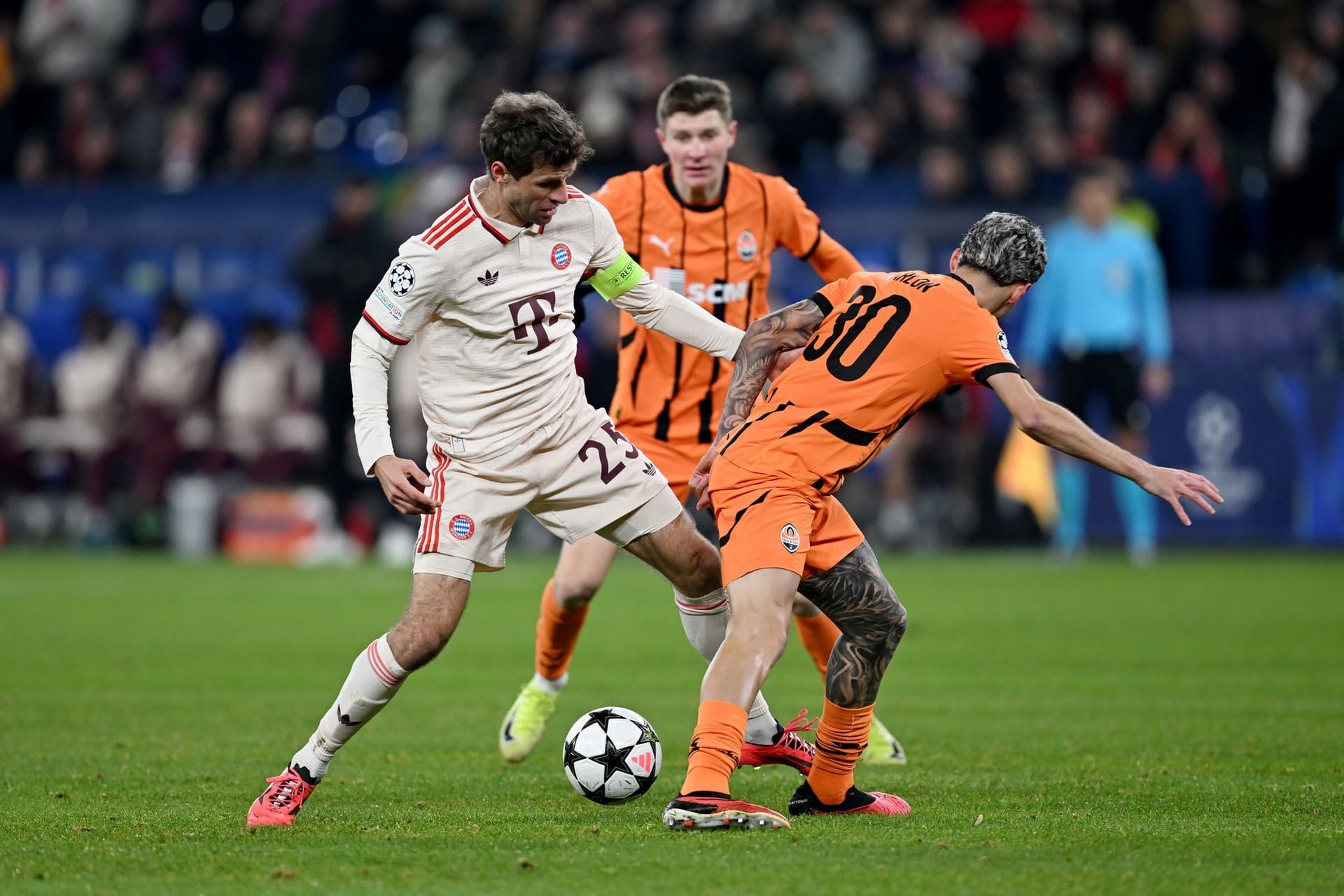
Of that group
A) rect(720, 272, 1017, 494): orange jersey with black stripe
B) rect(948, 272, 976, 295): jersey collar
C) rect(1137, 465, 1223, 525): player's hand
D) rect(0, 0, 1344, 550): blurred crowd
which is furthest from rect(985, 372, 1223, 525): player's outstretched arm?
rect(0, 0, 1344, 550): blurred crowd

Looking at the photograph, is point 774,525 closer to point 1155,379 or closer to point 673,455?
point 673,455

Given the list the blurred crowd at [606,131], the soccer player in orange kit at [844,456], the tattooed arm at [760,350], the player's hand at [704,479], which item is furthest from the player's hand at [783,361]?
the blurred crowd at [606,131]

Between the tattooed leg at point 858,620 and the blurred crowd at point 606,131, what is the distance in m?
11.5

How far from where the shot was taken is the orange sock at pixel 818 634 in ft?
24.6

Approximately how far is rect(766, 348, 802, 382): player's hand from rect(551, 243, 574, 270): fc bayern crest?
79cm

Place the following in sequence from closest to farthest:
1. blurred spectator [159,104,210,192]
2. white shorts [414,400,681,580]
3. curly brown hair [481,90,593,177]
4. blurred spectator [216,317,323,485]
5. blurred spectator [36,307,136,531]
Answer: curly brown hair [481,90,593,177] < white shorts [414,400,681,580] < blurred spectator [216,317,323,485] < blurred spectator [36,307,136,531] < blurred spectator [159,104,210,192]

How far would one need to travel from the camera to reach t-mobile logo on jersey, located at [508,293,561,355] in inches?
245

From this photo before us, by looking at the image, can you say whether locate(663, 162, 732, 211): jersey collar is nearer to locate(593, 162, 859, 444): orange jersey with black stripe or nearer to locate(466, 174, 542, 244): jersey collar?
locate(593, 162, 859, 444): orange jersey with black stripe

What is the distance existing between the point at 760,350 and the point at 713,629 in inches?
44.1

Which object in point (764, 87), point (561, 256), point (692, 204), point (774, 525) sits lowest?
point (774, 525)

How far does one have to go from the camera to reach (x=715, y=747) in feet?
18.3

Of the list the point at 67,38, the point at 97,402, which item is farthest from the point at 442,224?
the point at 67,38

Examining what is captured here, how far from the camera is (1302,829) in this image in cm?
560

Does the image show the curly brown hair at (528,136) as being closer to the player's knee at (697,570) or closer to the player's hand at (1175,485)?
the player's knee at (697,570)
